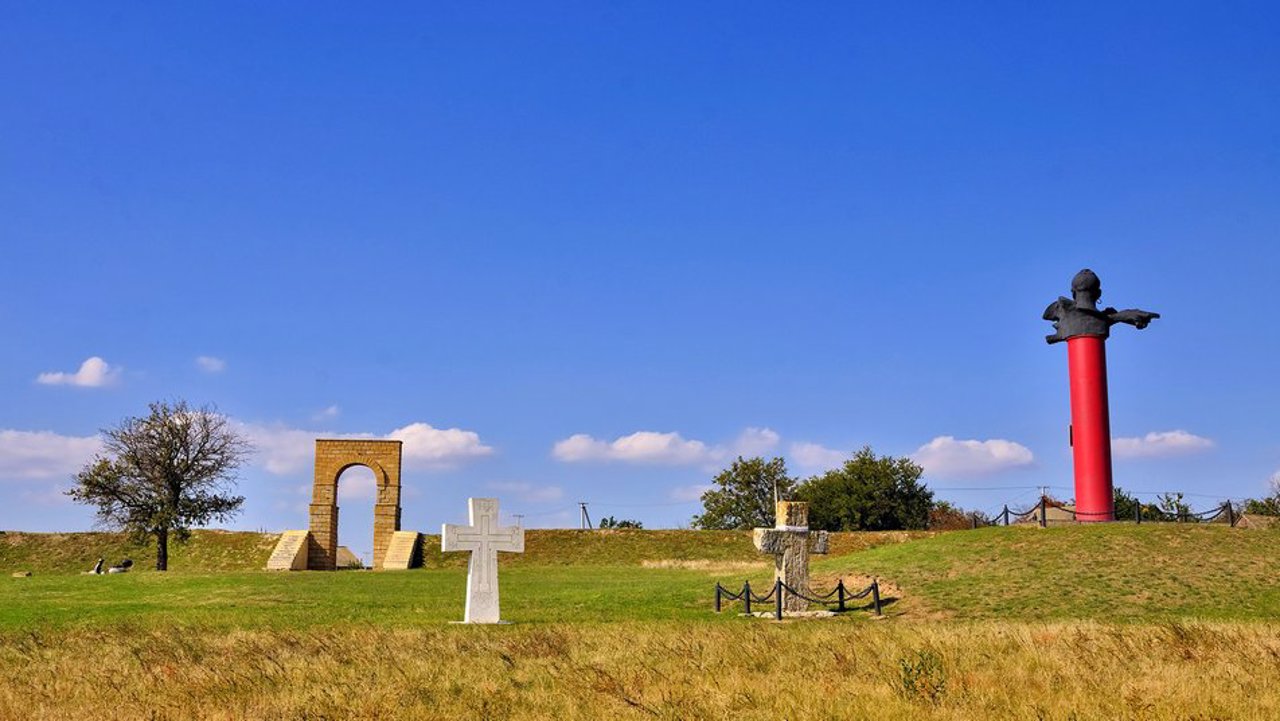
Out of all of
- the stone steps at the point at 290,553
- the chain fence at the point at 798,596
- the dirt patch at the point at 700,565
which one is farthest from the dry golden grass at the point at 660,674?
the stone steps at the point at 290,553

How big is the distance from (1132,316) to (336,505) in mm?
33060

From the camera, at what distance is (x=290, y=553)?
1758 inches

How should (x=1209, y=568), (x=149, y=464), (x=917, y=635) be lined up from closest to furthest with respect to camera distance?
(x=917, y=635) < (x=1209, y=568) < (x=149, y=464)

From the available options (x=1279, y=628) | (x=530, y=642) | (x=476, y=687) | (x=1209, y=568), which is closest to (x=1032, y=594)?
(x=1209, y=568)

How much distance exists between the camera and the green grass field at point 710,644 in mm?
10125

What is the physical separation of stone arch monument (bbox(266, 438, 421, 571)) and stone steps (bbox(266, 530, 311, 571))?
5 centimetres

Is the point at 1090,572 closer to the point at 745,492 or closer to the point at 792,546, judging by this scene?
the point at 792,546

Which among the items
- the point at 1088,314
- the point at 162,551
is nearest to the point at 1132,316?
the point at 1088,314

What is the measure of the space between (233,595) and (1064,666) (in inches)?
886

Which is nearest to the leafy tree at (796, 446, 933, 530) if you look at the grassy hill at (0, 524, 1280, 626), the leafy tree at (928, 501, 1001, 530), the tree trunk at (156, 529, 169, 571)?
the leafy tree at (928, 501, 1001, 530)

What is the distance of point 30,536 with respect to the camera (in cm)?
5184

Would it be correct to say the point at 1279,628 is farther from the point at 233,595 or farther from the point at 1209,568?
the point at 233,595

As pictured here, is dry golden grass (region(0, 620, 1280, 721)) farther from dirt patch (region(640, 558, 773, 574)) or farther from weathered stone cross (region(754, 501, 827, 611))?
dirt patch (region(640, 558, 773, 574))

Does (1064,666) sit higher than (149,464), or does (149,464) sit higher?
(149,464)
